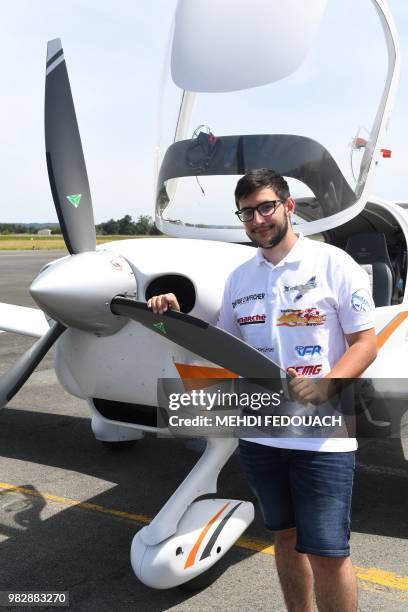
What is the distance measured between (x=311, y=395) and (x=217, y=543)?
4.69 feet

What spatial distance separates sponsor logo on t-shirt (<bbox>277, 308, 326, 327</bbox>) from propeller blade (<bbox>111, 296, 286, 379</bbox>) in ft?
0.53

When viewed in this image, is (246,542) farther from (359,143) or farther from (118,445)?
(359,143)

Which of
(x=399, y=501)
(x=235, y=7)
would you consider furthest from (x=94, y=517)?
(x=235, y=7)

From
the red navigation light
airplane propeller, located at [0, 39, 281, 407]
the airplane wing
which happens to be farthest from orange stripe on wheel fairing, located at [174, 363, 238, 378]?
the airplane wing

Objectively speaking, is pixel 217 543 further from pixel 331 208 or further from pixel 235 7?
pixel 235 7

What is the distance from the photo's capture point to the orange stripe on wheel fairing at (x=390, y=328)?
3.79 m

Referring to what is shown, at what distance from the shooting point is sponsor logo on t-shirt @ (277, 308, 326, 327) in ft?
7.47

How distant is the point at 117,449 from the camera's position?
17.5 ft

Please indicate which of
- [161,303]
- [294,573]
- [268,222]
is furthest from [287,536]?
[268,222]

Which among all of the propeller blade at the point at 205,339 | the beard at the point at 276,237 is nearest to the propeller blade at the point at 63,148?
the propeller blade at the point at 205,339

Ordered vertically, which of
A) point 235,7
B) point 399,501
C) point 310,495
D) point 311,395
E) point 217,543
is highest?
point 235,7

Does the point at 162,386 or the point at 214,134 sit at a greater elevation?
the point at 214,134

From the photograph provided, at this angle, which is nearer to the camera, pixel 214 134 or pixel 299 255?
pixel 299 255

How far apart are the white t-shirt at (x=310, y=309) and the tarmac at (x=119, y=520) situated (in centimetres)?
128
